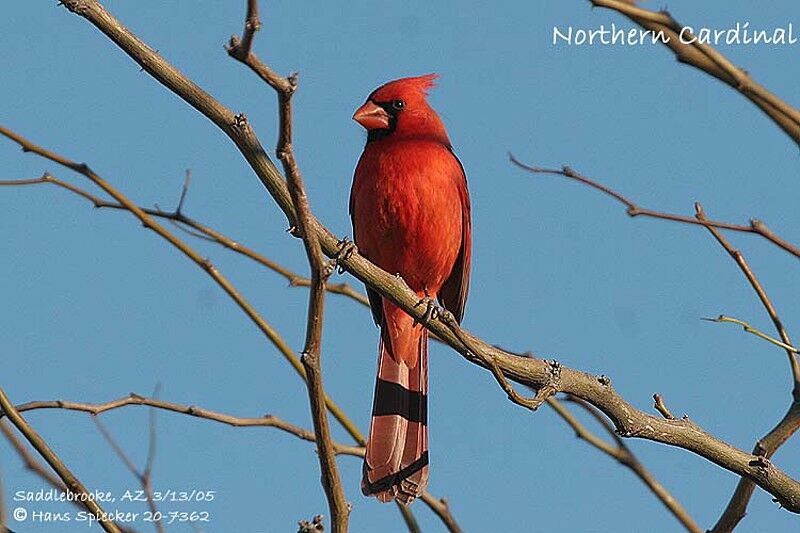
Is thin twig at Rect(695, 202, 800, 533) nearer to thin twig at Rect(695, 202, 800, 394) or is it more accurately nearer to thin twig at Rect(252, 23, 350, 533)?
thin twig at Rect(695, 202, 800, 394)

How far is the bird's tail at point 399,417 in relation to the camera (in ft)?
12.6

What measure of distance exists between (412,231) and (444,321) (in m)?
1.21

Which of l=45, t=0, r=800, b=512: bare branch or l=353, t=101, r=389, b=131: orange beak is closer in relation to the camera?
l=45, t=0, r=800, b=512: bare branch

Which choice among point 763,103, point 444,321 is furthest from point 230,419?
point 763,103

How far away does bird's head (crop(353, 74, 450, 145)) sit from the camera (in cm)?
469

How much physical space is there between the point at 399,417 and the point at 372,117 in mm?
1204

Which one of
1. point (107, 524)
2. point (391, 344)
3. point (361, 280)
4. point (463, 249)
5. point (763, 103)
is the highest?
point (463, 249)

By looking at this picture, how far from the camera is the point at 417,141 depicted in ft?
15.0

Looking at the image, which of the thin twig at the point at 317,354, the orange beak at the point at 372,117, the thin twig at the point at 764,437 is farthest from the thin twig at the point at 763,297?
the orange beak at the point at 372,117

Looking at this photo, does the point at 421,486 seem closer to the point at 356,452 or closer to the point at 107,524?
the point at 356,452

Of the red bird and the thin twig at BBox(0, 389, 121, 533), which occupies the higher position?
the red bird

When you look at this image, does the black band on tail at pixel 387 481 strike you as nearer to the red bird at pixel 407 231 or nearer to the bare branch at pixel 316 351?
the red bird at pixel 407 231

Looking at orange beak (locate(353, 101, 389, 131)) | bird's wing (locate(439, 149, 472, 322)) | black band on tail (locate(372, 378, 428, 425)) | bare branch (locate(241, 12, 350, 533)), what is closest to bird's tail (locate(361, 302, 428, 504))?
black band on tail (locate(372, 378, 428, 425))

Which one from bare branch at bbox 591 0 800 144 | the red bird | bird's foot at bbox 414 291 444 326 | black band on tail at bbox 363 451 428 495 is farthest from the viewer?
the red bird
